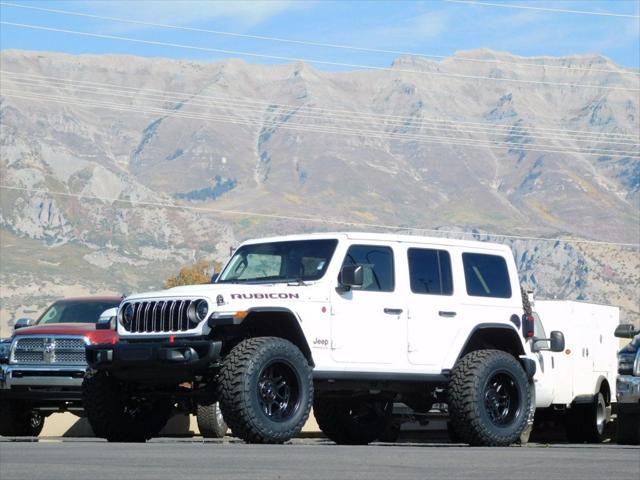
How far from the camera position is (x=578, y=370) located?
72.0 feet

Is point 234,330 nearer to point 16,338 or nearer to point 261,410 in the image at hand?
point 261,410

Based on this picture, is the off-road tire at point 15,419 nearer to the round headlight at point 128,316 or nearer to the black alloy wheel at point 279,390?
the round headlight at point 128,316

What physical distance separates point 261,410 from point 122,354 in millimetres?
1574

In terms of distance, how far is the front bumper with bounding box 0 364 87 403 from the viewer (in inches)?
757

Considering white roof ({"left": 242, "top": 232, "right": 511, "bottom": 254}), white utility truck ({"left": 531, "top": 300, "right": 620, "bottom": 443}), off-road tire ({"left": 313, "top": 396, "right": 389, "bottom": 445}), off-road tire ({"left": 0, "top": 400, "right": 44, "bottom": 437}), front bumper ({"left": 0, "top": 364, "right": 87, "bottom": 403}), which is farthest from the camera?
white utility truck ({"left": 531, "top": 300, "right": 620, "bottom": 443})

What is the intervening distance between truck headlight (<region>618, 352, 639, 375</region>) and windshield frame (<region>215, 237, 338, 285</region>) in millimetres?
4594

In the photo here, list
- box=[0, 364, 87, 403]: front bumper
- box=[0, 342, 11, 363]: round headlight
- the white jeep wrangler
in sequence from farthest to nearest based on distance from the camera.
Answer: box=[0, 342, 11, 363]: round headlight < box=[0, 364, 87, 403]: front bumper < the white jeep wrangler

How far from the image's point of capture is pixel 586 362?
22.2m

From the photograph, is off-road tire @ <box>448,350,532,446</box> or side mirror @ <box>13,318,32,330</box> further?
side mirror @ <box>13,318,32,330</box>

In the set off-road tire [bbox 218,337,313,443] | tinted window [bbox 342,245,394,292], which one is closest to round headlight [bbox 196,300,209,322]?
off-road tire [bbox 218,337,313,443]

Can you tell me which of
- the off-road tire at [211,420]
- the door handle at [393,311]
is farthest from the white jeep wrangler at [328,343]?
the off-road tire at [211,420]

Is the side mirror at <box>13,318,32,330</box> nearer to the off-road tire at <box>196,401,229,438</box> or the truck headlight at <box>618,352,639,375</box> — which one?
the off-road tire at <box>196,401,229,438</box>

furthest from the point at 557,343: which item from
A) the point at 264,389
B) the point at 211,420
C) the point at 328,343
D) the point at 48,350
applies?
the point at 48,350

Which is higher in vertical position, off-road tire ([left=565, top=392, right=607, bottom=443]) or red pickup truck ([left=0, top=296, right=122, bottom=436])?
red pickup truck ([left=0, top=296, right=122, bottom=436])
